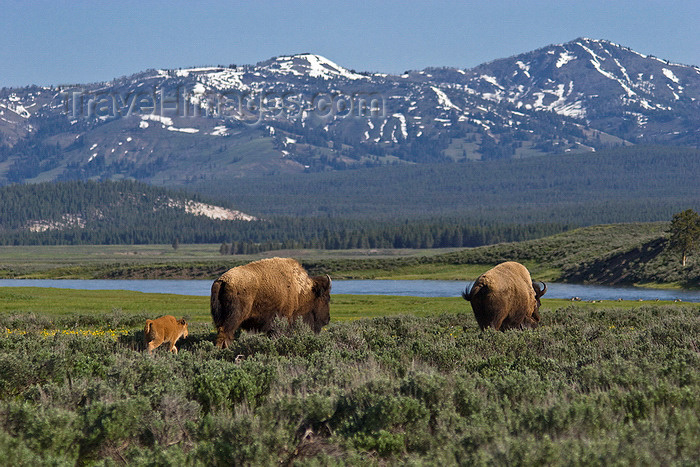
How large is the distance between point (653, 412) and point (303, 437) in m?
3.68

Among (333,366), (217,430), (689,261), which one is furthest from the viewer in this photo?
(689,261)

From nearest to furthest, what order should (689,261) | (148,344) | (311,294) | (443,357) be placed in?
(443,357) < (148,344) < (311,294) < (689,261)

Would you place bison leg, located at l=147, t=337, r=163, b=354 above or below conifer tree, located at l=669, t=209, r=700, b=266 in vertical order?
below

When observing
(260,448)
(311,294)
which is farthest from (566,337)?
(260,448)

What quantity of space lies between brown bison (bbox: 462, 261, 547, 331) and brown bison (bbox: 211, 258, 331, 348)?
130 inches

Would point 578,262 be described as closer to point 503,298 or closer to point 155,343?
point 503,298

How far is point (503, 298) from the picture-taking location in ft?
57.3

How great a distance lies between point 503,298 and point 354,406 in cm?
898

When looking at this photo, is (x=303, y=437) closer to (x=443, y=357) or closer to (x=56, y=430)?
(x=56, y=430)

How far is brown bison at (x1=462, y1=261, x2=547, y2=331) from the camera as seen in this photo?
17.3 metres

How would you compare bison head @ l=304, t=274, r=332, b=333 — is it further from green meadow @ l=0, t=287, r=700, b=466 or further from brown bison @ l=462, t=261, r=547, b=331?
brown bison @ l=462, t=261, r=547, b=331

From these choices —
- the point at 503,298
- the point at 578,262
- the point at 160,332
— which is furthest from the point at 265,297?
the point at 578,262

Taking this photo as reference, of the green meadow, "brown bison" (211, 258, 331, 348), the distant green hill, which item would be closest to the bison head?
"brown bison" (211, 258, 331, 348)

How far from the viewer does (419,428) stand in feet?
27.6
